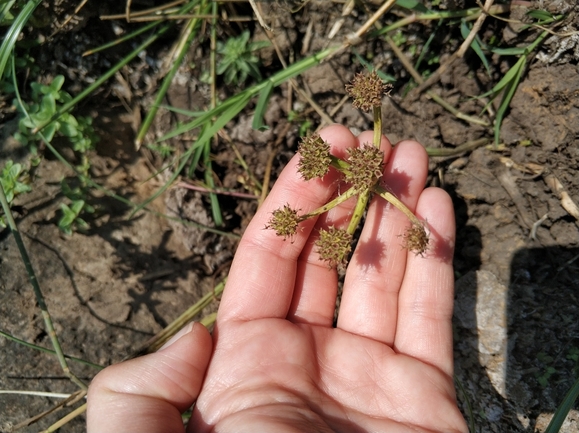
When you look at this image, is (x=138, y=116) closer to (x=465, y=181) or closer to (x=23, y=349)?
(x=23, y=349)

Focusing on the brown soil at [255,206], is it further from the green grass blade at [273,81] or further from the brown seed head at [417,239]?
the brown seed head at [417,239]

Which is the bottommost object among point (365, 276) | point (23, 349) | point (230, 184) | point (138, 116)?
point (23, 349)

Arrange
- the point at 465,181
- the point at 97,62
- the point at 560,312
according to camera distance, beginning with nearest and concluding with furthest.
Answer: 1. the point at 560,312
2. the point at 465,181
3. the point at 97,62

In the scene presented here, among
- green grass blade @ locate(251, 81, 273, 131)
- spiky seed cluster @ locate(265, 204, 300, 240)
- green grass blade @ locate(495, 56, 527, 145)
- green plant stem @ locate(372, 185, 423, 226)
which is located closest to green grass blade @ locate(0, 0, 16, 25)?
green grass blade @ locate(251, 81, 273, 131)

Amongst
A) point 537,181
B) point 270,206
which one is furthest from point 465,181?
point 270,206

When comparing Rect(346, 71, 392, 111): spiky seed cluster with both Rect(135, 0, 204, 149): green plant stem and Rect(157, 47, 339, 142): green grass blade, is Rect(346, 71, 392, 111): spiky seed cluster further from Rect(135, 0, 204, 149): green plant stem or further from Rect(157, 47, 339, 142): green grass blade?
Rect(135, 0, 204, 149): green plant stem

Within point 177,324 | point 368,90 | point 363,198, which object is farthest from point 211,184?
point 368,90

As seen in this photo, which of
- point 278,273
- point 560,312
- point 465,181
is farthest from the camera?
point 465,181
